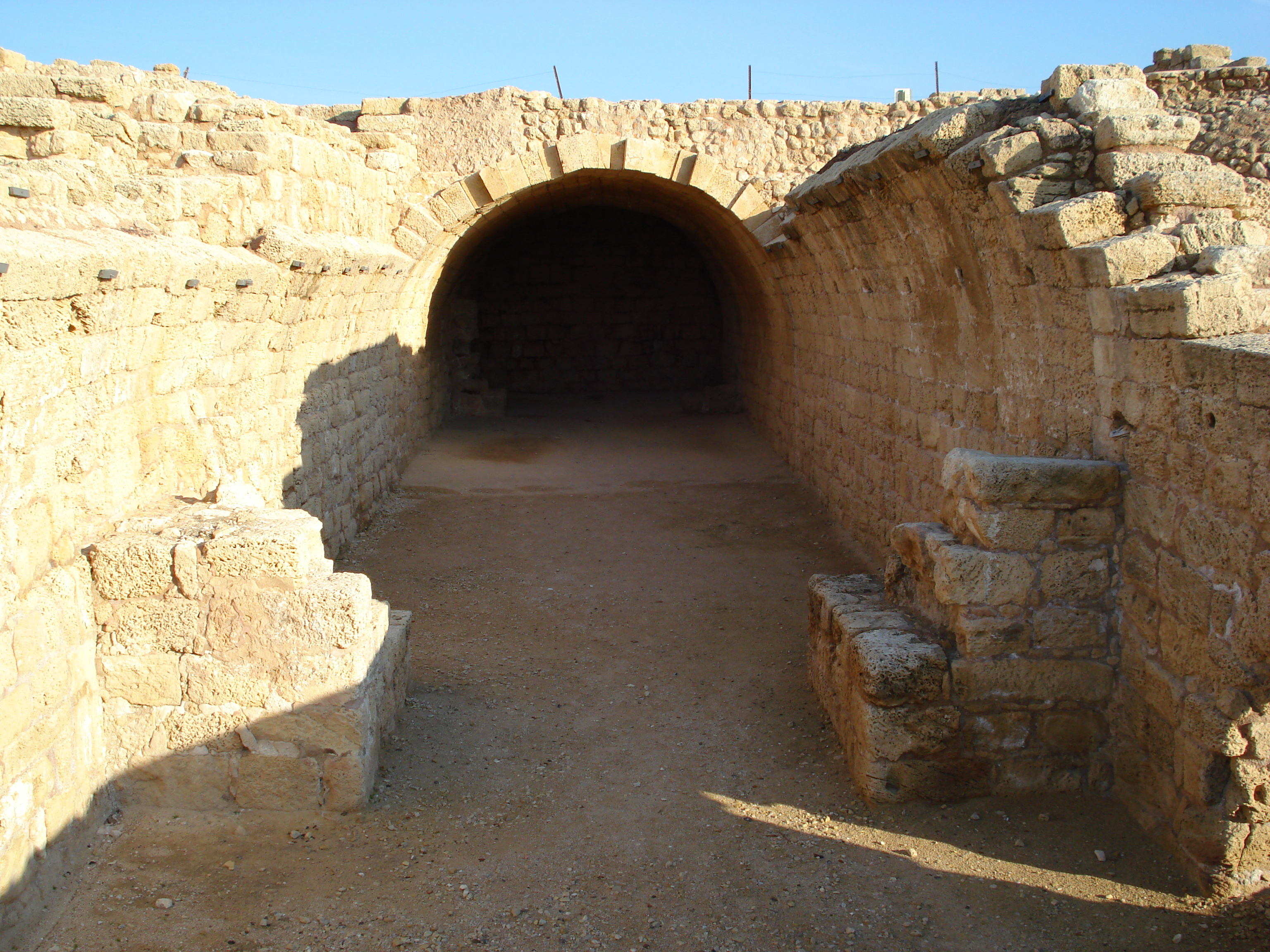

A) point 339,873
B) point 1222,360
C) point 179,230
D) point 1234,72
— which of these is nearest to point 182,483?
point 179,230

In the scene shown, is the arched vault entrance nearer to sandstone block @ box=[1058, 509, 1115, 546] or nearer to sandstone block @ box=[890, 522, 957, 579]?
sandstone block @ box=[890, 522, 957, 579]

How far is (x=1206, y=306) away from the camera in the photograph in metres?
3.48

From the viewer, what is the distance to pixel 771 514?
8.70 metres

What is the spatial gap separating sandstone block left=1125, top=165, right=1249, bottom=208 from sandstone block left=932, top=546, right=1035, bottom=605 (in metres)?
1.64

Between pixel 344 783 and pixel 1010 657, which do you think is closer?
pixel 344 783

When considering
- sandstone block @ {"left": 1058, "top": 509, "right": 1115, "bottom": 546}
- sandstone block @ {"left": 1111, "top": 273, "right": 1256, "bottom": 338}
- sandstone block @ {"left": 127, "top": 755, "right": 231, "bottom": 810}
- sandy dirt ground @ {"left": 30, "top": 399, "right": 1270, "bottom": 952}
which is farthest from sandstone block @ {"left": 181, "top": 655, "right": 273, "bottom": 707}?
sandstone block @ {"left": 1111, "top": 273, "right": 1256, "bottom": 338}

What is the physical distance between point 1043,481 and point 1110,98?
6.33 feet

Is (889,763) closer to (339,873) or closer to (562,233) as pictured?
(339,873)

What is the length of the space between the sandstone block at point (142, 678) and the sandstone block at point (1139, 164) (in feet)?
14.4

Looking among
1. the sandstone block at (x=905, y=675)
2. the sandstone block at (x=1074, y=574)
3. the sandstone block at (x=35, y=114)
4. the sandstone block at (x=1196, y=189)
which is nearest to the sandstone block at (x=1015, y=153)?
the sandstone block at (x=1196, y=189)

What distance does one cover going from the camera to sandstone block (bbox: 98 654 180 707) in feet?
11.8

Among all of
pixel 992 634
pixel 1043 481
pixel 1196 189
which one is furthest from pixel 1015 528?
pixel 1196 189

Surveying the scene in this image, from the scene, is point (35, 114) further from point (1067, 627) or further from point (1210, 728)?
point (1210, 728)

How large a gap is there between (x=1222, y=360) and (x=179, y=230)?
4.69 metres
